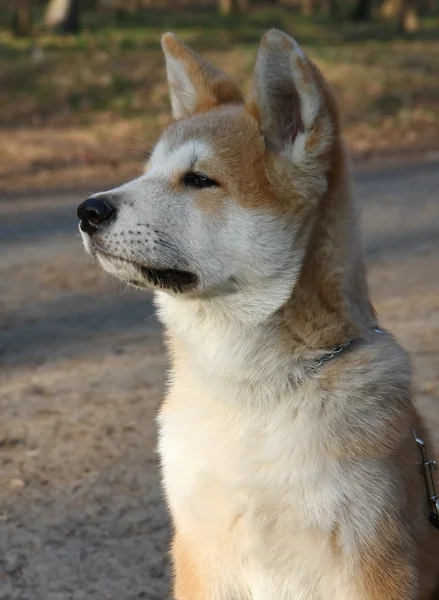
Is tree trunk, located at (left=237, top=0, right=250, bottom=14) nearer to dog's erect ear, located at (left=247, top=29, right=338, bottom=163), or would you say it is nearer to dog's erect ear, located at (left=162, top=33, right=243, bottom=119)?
dog's erect ear, located at (left=162, top=33, right=243, bottom=119)

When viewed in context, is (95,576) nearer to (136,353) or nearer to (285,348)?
(285,348)

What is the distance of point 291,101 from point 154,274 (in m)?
0.68

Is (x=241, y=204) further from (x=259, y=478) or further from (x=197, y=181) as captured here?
(x=259, y=478)

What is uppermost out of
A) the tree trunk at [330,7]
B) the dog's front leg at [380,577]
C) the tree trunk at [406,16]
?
the dog's front leg at [380,577]

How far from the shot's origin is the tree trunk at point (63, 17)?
58.5ft

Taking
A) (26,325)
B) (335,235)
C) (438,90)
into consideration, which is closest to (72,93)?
(438,90)

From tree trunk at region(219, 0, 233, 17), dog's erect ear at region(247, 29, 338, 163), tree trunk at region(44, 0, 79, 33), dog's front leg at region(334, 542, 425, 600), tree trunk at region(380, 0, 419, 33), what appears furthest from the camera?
tree trunk at region(219, 0, 233, 17)

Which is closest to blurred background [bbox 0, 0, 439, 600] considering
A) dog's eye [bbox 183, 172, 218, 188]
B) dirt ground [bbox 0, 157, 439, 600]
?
dirt ground [bbox 0, 157, 439, 600]

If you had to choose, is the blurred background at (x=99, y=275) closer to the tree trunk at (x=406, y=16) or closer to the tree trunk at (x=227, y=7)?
the tree trunk at (x=406, y=16)

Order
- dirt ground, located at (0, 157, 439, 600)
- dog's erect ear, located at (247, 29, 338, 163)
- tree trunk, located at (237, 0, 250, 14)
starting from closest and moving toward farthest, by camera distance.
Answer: dog's erect ear, located at (247, 29, 338, 163) < dirt ground, located at (0, 157, 439, 600) < tree trunk, located at (237, 0, 250, 14)

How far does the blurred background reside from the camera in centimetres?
371

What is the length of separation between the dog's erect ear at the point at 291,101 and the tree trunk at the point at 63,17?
15759mm

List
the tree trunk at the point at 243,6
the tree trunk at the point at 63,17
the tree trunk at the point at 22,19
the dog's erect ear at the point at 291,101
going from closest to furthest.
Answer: the dog's erect ear at the point at 291,101, the tree trunk at the point at 22,19, the tree trunk at the point at 63,17, the tree trunk at the point at 243,6

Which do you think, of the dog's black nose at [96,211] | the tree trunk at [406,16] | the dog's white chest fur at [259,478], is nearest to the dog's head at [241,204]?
the dog's black nose at [96,211]
